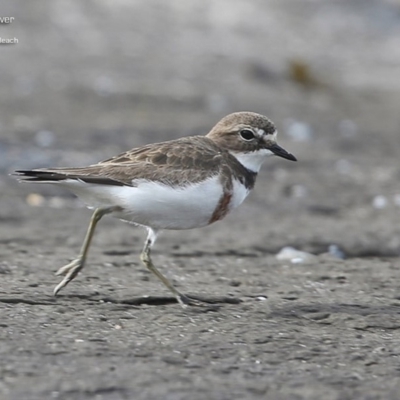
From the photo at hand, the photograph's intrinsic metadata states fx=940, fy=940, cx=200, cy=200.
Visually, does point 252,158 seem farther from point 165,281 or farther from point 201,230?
point 201,230

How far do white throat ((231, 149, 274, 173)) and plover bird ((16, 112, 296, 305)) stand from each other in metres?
0.13

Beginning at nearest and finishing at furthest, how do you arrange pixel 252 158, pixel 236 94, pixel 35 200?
pixel 252 158 < pixel 35 200 < pixel 236 94

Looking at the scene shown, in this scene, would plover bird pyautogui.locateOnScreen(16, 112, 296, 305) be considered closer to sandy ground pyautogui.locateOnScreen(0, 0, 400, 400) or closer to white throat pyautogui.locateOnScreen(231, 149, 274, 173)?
white throat pyautogui.locateOnScreen(231, 149, 274, 173)

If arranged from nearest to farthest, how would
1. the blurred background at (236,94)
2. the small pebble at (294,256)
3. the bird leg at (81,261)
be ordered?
the bird leg at (81,261) → the small pebble at (294,256) → the blurred background at (236,94)

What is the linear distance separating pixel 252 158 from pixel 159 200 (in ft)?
2.65

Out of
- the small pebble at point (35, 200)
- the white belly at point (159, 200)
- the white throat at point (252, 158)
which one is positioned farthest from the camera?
the small pebble at point (35, 200)

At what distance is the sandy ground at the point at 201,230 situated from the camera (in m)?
3.93

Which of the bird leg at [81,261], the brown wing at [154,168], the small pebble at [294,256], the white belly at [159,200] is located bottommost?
the small pebble at [294,256]

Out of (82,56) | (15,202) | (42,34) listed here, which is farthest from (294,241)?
(42,34)

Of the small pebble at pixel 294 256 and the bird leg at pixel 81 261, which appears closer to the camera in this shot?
the bird leg at pixel 81 261

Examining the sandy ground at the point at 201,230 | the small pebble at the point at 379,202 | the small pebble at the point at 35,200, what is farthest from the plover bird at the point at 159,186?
the small pebble at the point at 379,202

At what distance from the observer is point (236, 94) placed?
11688 mm

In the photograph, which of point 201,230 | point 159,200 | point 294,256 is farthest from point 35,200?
point 159,200

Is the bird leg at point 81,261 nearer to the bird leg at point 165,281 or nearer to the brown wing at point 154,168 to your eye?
the brown wing at point 154,168
